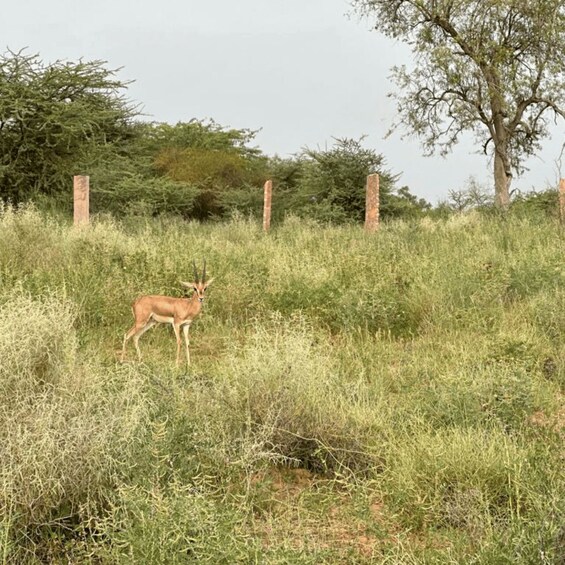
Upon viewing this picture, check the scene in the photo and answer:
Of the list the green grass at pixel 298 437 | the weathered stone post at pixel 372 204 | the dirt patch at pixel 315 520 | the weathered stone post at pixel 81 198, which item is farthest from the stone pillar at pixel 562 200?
the dirt patch at pixel 315 520

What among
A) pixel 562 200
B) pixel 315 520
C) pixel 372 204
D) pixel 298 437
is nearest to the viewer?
pixel 315 520

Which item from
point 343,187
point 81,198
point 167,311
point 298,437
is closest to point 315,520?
point 298,437

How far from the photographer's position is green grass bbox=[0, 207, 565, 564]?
115 inches

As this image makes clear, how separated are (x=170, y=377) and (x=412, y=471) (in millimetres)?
1971

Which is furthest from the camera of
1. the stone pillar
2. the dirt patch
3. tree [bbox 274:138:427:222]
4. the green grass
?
tree [bbox 274:138:427:222]

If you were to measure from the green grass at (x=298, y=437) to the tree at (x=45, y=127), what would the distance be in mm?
12861

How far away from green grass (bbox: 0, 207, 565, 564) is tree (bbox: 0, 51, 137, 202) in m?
12.9

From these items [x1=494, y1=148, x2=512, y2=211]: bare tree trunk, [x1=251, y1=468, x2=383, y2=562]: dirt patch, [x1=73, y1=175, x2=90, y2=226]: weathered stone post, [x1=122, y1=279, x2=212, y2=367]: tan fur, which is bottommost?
[x1=251, y1=468, x2=383, y2=562]: dirt patch

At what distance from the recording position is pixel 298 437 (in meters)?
4.25

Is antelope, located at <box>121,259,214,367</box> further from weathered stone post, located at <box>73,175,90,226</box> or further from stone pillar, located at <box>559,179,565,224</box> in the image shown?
stone pillar, located at <box>559,179,565,224</box>

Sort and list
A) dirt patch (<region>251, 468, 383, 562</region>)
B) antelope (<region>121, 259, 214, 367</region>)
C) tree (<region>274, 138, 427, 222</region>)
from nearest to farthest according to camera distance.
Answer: dirt patch (<region>251, 468, 383, 562</region>) < antelope (<region>121, 259, 214, 367</region>) < tree (<region>274, 138, 427, 222</region>)

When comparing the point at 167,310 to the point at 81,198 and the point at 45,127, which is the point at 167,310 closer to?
the point at 81,198

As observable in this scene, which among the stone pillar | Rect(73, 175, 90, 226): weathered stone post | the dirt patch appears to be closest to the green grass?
the dirt patch

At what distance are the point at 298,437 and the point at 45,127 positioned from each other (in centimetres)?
1712
